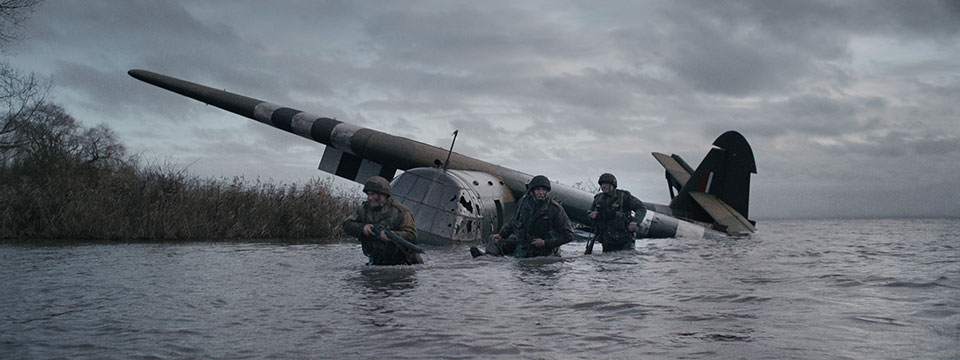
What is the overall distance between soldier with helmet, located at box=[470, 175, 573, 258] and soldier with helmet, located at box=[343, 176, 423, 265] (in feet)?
6.73

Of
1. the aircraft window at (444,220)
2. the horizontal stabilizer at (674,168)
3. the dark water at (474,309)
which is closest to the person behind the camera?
the dark water at (474,309)

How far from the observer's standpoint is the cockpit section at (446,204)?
15067 millimetres

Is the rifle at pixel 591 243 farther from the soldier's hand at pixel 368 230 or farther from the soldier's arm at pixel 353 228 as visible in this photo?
the soldier's hand at pixel 368 230

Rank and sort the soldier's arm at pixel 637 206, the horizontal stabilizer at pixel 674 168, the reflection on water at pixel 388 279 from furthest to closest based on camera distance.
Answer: the horizontal stabilizer at pixel 674 168 < the soldier's arm at pixel 637 206 < the reflection on water at pixel 388 279

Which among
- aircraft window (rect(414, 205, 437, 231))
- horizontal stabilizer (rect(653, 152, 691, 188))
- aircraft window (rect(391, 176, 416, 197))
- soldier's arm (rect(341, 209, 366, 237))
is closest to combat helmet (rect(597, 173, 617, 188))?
aircraft window (rect(414, 205, 437, 231))

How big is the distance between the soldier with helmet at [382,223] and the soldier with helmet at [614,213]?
5.25 metres

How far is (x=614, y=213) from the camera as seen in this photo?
45.4 feet

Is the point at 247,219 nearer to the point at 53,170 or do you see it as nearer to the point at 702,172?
the point at 53,170

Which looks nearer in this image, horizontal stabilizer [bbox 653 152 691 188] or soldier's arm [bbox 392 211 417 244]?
soldier's arm [bbox 392 211 417 244]

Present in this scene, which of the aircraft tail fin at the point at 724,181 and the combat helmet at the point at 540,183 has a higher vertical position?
the aircraft tail fin at the point at 724,181

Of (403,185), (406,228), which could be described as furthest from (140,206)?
(406,228)

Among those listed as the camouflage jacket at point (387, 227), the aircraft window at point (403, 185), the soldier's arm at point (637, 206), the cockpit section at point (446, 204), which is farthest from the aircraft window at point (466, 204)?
the camouflage jacket at point (387, 227)

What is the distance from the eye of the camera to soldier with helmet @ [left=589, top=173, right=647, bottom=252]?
1377 centimetres

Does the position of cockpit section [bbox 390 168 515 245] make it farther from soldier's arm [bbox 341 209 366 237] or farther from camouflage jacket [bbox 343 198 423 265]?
soldier's arm [bbox 341 209 366 237]
